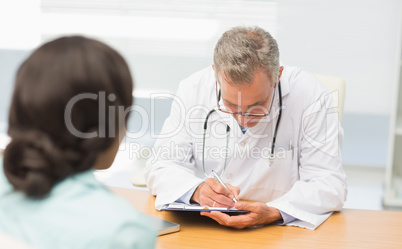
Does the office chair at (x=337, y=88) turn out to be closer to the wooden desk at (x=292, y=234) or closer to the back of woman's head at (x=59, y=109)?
the wooden desk at (x=292, y=234)

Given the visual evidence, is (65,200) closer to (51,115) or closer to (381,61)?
(51,115)

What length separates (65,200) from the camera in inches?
28.7

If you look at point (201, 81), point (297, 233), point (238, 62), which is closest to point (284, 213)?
point (297, 233)

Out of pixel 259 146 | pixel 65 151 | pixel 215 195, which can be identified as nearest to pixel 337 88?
pixel 259 146

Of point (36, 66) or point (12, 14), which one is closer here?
point (36, 66)

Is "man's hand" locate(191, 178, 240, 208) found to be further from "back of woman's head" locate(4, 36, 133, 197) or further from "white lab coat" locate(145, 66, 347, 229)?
"back of woman's head" locate(4, 36, 133, 197)

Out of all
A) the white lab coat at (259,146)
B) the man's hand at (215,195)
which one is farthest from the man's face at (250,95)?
the man's hand at (215,195)

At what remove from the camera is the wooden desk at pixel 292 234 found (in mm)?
1249

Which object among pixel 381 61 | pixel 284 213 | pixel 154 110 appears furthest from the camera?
pixel 154 110

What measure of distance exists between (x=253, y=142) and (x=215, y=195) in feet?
1.22

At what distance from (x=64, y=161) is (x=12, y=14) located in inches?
151

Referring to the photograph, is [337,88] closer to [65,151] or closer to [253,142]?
[253,142]

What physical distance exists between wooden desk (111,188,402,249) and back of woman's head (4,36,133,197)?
1.81 feet

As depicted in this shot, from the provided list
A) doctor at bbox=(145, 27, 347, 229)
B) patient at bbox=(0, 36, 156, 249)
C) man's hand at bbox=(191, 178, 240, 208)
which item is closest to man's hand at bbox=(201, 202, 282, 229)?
doctor at bbox=(145, 27, 347, 229)
